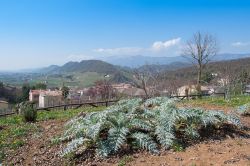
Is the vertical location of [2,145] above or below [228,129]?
below

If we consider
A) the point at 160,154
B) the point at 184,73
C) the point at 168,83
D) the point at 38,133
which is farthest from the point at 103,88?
the point at 160,154

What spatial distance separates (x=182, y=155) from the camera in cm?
738

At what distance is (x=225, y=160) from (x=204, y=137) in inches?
56.5

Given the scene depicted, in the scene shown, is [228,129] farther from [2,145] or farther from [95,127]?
[2,145]

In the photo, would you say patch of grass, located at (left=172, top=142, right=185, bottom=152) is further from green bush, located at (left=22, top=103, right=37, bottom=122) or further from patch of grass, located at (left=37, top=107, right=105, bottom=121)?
green bush, located at (left=22, top=103, right=37, bottom=122)

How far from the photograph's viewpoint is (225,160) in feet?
23.0

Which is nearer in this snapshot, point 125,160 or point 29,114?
point 125,160

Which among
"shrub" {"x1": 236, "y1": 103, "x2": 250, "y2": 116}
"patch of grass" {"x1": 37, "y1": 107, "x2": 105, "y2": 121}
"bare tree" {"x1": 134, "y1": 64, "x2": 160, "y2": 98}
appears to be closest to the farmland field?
"shrub" {"x1": 236, "y1": 103, "x2": 250, "y2": 116}

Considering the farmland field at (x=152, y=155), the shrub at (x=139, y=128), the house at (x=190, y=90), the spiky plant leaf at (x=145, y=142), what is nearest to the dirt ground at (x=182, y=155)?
the farmland field at (x=152, y=155)

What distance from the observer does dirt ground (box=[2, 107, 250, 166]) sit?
7.06 metres

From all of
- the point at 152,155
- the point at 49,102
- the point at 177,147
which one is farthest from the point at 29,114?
the point at 49,102

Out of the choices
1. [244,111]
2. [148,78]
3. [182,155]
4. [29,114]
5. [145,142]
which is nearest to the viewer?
[182,155]

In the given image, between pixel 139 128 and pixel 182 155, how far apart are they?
1498 mm

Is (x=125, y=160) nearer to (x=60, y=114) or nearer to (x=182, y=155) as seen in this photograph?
(x=182, y=155)
